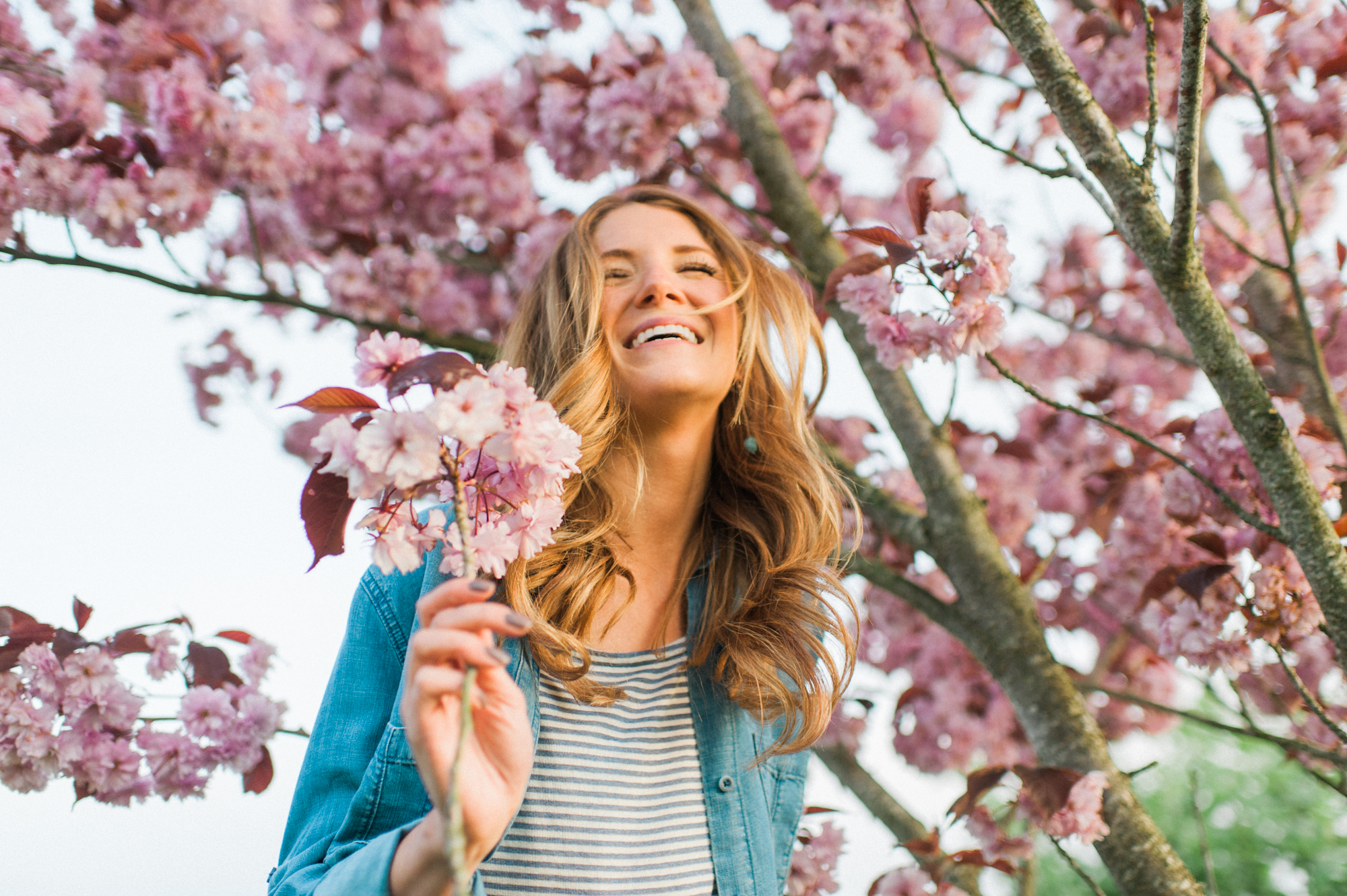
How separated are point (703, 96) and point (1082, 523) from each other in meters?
2.03

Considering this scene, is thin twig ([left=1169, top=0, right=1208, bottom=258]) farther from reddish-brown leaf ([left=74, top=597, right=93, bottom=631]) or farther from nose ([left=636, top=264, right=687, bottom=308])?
reddish-brown leaf ([left=74, top=597, right=93, bottom=631])

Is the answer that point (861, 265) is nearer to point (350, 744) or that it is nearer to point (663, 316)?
point (663, 316)

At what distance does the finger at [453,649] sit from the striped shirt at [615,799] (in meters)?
0.67

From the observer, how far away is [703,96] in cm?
216

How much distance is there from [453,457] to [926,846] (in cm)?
159

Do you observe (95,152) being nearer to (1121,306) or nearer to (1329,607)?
(1329,607)

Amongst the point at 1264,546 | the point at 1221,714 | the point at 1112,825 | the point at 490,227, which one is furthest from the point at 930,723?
the point at 1221,714

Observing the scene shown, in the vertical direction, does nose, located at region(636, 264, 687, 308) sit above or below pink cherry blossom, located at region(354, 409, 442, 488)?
above

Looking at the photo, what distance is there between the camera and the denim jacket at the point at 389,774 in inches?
38.8

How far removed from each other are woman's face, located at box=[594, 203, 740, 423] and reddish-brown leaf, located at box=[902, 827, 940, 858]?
107 cm

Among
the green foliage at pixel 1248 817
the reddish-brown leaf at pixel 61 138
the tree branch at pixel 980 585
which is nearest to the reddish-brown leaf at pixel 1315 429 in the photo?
the tree branch at pixel 980 585

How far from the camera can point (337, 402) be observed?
2.11 ft

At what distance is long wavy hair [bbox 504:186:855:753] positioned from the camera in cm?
130

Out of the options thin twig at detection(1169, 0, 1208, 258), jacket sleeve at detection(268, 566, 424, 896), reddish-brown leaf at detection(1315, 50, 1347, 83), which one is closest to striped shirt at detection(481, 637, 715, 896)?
jacket sleeve at detection(268, 566, 424, 896)
